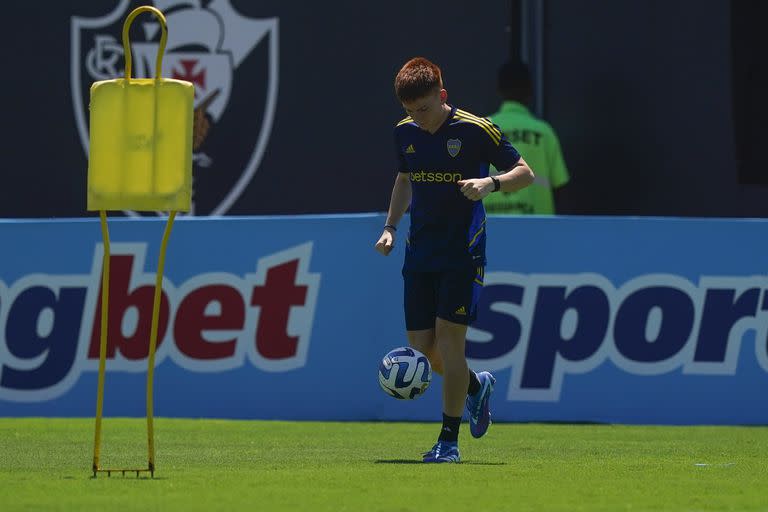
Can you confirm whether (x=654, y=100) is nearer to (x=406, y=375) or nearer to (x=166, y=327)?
(x=166, y=327)

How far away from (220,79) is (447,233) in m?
5.43

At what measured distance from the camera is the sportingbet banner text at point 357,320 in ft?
36.7

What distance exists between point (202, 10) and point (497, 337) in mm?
4036

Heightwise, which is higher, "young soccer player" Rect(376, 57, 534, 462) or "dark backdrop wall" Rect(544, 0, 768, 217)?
"dark backdrop wall" Rect(544, 0, 768, 217)

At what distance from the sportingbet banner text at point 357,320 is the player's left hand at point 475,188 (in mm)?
3394

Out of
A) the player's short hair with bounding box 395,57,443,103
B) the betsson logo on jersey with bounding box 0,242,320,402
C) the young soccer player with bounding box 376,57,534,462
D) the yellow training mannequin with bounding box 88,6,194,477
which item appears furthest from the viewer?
the betsson logo on jersey with bounding box 0,242,320,402

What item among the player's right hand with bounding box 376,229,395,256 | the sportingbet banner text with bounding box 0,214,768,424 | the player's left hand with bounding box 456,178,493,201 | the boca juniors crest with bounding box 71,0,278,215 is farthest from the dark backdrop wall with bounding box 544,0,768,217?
the player's left hand with bounding box 456,178,493,201

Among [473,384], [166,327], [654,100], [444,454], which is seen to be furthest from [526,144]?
[444,454]

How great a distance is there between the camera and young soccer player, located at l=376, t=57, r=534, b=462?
27.6ft

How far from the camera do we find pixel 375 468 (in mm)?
7953

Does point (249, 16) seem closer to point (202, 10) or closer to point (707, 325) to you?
point (202, 10)

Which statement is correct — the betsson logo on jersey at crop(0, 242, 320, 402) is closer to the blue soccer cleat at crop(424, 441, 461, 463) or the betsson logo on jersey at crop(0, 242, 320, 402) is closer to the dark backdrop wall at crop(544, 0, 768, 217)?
the dark backdrop wall at crop(544, 0, 768, 217)

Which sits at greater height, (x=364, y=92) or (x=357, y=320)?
(x=364, y=92)

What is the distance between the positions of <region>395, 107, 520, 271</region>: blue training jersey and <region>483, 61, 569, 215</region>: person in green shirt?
12.9ft
